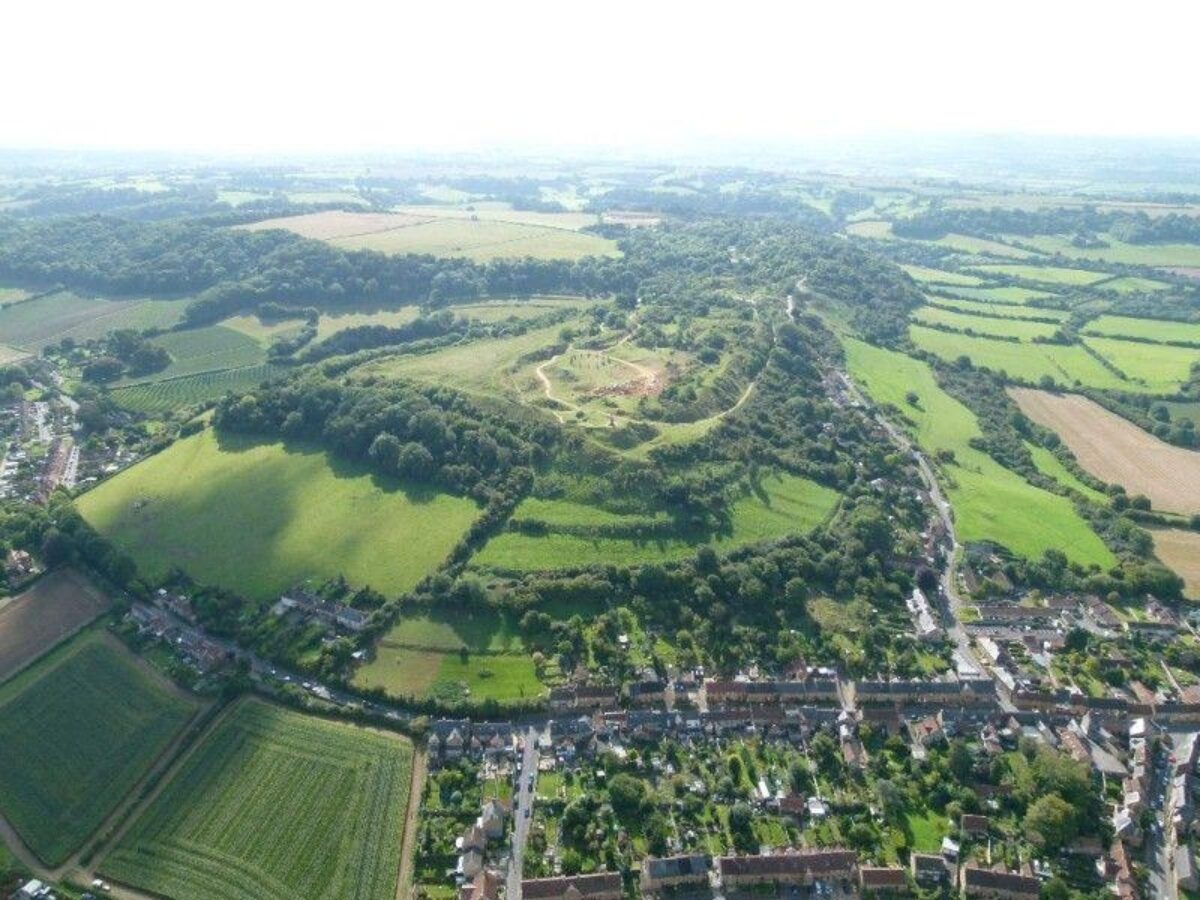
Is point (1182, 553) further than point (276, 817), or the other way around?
point (1182, 553)

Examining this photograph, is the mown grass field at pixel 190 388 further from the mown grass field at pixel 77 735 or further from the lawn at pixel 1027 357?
the lawn at pixel 1027 357

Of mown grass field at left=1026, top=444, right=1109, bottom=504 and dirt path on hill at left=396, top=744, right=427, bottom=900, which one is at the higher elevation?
mown grass field at left=1026, top=444, right=1109, bottom=504

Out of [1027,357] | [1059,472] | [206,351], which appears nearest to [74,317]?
[206,351]

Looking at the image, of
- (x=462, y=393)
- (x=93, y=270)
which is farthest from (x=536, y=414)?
(x=93, y=270)

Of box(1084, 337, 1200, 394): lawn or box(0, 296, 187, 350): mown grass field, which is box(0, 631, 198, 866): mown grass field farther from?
box(1084, 337, 1200, 394): lawn

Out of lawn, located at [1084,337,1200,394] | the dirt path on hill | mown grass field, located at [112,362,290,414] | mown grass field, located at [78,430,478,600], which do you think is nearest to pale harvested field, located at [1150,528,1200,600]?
lawn, located at [1084,337,1200,394]

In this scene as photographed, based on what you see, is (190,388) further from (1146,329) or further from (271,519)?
(1146,329)
